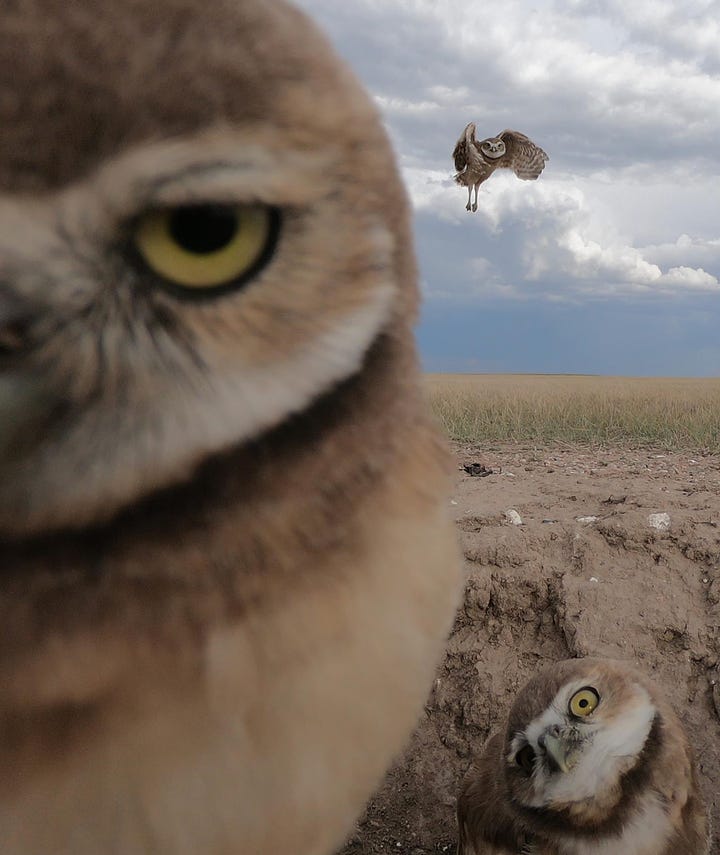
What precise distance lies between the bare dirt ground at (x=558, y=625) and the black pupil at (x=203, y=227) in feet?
11.5

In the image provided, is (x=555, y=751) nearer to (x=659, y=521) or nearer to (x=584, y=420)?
(x=659, y=521)

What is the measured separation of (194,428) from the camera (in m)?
0.76

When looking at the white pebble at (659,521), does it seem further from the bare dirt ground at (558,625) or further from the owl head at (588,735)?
the owl head at (588,735)

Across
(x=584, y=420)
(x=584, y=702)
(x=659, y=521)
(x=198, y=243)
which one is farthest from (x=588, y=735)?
(x=584, y=420)

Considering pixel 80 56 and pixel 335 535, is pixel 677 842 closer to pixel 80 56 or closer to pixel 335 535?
pixel 335 535

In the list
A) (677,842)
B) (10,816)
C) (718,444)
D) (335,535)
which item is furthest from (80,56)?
(718,444)

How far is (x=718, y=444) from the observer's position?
820cm

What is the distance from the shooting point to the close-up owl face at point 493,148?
8866 millimetres

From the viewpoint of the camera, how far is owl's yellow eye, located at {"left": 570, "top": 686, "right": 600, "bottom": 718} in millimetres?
3279

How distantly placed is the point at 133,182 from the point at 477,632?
3755 millimetres

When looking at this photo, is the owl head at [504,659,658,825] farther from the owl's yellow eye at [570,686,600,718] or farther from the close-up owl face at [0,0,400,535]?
the close-up owl face at [0,0,400,535]

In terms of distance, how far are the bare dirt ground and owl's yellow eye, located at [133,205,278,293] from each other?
351cm

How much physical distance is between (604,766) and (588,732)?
0.15 m

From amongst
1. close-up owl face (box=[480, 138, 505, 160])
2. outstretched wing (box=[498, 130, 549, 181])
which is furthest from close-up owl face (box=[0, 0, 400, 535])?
outstretched wing (box=[498, 130, 549, 181])
